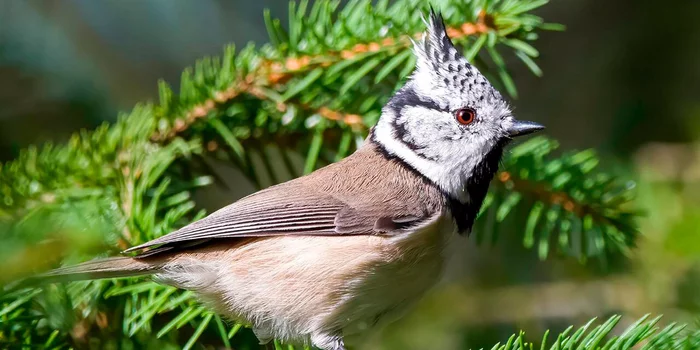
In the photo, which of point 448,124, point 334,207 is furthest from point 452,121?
point 334,207

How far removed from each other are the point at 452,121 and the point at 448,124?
0.01 meters

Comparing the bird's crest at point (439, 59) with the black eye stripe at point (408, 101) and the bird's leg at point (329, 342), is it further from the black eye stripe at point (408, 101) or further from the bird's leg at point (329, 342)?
the bird's leg at point (329, 342)

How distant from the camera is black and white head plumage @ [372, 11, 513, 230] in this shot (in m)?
2.02

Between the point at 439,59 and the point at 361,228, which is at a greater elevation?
the point at 439,59

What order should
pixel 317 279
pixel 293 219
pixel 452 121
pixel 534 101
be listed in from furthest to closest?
1. pixel 534 101
2. pixel 452 121
3. pixel 293 219
4. pixel 317 279

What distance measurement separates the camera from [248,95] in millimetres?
2164

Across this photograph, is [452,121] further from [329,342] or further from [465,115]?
[329,342]

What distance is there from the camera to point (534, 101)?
3.72 metres

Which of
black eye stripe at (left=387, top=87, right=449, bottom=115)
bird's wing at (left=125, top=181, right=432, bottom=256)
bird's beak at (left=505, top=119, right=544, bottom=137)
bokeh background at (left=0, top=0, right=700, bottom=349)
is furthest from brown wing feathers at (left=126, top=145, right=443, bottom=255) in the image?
bokeh background at (left=0, top=0, right=700, bottom=349)

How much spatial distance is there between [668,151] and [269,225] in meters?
1.51

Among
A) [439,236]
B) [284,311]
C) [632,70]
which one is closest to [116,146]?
[284,311]

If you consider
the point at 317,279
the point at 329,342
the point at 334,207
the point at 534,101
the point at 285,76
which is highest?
the point at 285,76

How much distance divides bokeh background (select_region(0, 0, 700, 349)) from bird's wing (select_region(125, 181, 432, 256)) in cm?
56

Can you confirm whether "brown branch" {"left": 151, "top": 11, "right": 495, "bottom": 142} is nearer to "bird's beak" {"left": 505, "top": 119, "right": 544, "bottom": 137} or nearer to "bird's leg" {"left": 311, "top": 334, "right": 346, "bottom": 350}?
"bird's beak" {"left": 505, "top": 119, "right": 544, "bottom": 137}
